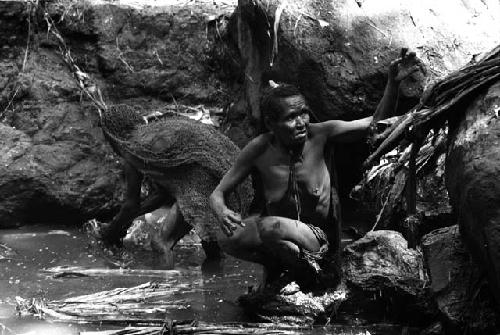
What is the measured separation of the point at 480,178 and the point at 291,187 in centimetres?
147

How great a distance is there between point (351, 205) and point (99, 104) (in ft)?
9.64

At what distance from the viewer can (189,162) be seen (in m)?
7.91

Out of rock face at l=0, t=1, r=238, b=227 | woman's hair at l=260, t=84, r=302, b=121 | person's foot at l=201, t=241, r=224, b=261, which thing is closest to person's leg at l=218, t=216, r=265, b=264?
woman's hair at l=260, t=84, r=302, b=121

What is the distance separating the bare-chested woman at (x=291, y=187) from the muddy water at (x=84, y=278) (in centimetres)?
49

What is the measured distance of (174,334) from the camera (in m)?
5.67

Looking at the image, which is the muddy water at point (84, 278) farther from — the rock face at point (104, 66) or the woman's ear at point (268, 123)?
the woman's ear at point (268, 123)

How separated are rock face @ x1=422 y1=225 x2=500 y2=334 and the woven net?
2287 millimetres

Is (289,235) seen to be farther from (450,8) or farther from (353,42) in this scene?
(450,8)

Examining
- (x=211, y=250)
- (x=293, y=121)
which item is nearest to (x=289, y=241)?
(x=293, y=121)

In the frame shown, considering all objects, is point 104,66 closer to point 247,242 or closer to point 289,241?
point 247,242

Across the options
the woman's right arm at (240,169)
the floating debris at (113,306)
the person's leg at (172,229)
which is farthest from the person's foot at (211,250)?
the woman's right arm at (240,169)

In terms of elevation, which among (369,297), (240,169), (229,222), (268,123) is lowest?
(369,297)

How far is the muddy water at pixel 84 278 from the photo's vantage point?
6145mm

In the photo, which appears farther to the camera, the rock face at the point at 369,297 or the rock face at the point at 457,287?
the rock face at the point at 369,297
